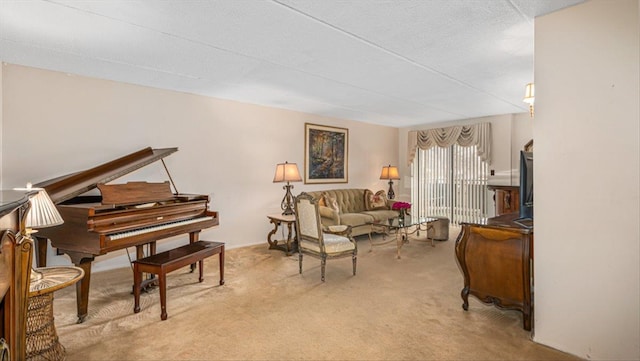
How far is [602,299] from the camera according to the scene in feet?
6.75

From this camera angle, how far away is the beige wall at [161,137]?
3.58 metres

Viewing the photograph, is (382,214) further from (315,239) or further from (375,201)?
(315,239)

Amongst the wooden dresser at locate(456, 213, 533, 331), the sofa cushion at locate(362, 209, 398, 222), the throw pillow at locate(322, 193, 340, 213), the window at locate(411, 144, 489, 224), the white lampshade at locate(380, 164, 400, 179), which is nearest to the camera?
the wooden dresser at locate(456, 213, 533, 331)

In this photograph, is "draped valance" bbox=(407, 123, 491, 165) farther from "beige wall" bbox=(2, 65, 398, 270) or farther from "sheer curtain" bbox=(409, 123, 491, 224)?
"beige wall" bbox=(2, 65, 398, 270)

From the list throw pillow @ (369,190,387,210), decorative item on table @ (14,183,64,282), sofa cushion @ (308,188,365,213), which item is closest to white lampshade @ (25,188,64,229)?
decorative item on table @ (14,183,64,282)

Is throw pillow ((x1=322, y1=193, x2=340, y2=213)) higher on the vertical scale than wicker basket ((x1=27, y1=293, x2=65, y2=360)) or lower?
higher

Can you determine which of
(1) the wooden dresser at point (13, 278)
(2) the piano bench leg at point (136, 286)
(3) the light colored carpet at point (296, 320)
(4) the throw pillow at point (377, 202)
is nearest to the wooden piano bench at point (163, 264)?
(2) the piano bench leg at point (136, 286)

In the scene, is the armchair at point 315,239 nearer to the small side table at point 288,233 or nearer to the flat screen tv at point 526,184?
the small side table at point 288,233

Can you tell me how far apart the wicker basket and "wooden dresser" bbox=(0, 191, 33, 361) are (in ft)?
2.35

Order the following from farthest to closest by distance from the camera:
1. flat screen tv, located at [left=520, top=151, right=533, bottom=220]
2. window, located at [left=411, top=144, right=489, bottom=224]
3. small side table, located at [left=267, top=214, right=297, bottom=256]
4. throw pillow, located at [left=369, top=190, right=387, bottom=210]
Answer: window, located at [left=411, top=144, right=489, bottom=224]
throw pillow, located at [left=369, top=190, right=387, bottom=210]
small side table, located at [left=267, top=214, right=297, bottom=256]
flat screen tv, located at [left=520, top=151, right=533, bottom=220]

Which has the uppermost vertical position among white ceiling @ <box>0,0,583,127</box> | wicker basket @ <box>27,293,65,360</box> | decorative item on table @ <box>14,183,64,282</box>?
white ceiling @ <box>0,0,583,127</box>

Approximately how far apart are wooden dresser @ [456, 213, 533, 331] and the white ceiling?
1640 millimetres

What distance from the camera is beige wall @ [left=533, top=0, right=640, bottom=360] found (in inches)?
77.1

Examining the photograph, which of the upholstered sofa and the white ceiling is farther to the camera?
the upholstered sofa
